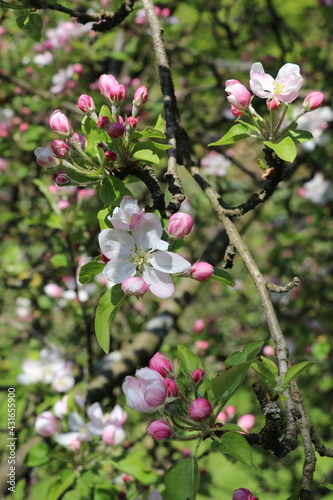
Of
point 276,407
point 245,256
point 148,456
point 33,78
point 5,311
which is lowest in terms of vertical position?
point 5,311

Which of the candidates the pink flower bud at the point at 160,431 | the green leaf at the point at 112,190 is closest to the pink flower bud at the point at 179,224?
the green leaf at the point at 112,190

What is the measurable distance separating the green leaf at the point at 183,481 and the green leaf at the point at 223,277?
0.33 metres

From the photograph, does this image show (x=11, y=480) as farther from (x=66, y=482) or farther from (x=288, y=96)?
(x=288, y=96)

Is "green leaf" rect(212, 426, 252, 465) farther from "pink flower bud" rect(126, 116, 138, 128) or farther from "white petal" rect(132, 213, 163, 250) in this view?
"pink flower bud" rect(126, 116, 138, 128)

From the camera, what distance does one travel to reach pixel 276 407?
30.7 inches

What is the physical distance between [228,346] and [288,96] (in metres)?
2.31

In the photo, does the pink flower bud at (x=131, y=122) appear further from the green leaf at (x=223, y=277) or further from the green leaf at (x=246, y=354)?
the green leaf at (x=246, y=354)

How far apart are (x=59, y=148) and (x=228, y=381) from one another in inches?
20.4

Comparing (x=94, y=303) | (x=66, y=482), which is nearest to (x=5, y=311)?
(x=94, y=303)

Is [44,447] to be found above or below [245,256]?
below

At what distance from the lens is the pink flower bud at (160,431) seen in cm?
81

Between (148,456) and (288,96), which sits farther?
(148,456)

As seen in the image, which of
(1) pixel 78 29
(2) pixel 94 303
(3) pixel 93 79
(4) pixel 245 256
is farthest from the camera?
(3) pixel 93 79

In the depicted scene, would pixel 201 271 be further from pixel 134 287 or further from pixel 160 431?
pixel 160 431
